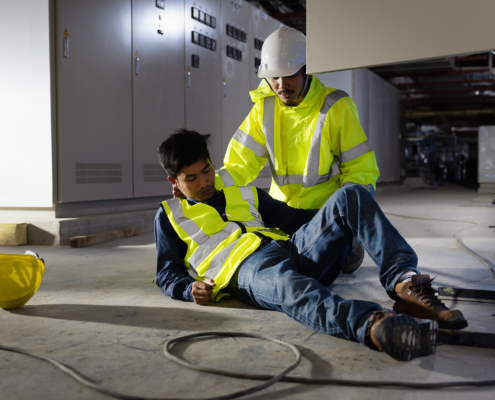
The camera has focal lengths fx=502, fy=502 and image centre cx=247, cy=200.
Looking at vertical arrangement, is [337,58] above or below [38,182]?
above

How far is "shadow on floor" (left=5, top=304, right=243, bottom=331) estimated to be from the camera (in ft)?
6.67

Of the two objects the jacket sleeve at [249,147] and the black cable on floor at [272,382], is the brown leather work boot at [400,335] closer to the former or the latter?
the black cable on floor at [272,382]

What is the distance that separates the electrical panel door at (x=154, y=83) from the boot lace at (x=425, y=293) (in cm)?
422

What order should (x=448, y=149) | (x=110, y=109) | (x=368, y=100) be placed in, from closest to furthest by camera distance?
(x=110, y=109) < (x=368, y=100) < (x=448, y=149)

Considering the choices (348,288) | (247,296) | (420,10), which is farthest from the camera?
(348,288)

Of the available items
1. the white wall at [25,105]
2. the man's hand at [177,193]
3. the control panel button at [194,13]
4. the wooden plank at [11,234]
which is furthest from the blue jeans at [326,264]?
the control panel button at [194,13]

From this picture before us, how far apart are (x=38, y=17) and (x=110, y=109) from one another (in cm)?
107

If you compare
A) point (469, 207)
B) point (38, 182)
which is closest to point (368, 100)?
point (469, 207)

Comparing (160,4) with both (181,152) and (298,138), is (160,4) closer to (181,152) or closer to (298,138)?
(298,138)

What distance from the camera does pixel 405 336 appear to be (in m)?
1.52

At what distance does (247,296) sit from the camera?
2.21 metres

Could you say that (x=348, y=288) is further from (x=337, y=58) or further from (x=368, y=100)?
(x=368, y=100)

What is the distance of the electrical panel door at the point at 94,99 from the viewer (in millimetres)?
4598

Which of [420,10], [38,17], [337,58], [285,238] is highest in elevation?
[38,17]
